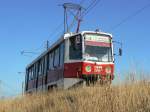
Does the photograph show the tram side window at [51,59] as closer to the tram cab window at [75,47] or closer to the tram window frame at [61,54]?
the tram window frame at [61,54]

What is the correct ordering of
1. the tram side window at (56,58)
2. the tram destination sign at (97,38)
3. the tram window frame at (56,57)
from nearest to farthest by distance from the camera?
the tram destination sign at (97,38), the tram window frame at (56,57), the tram side window at (56,58)

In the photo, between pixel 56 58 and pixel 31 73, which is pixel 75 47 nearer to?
pixel 56 58

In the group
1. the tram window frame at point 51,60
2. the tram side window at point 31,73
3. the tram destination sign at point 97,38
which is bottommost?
the tram side window at point 31,73

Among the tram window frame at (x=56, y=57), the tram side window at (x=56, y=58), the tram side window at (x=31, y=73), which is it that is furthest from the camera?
the tram side window at (x=31, y=73)

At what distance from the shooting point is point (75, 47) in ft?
61.1

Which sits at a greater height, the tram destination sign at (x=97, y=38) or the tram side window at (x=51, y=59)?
the tram destination sign at (x=97, y=38)

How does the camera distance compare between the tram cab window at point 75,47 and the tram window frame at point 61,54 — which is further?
the tram window frame at point 61,54

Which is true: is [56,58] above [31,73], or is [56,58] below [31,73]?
above

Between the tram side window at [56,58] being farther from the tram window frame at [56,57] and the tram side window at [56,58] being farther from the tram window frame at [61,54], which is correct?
the tram window frame at [61,54]

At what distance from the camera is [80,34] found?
61.0 ft

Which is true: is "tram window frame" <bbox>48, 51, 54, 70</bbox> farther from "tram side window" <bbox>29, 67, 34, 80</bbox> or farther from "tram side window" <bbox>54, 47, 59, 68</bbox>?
"tram side window" <bbox>29, 67, 34, 80</bbox>

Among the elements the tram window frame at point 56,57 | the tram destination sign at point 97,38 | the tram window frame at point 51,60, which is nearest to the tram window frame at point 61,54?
the tram window frame at point 56,57

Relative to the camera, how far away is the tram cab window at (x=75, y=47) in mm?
18344

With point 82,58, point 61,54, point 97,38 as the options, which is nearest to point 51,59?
point 61,54
